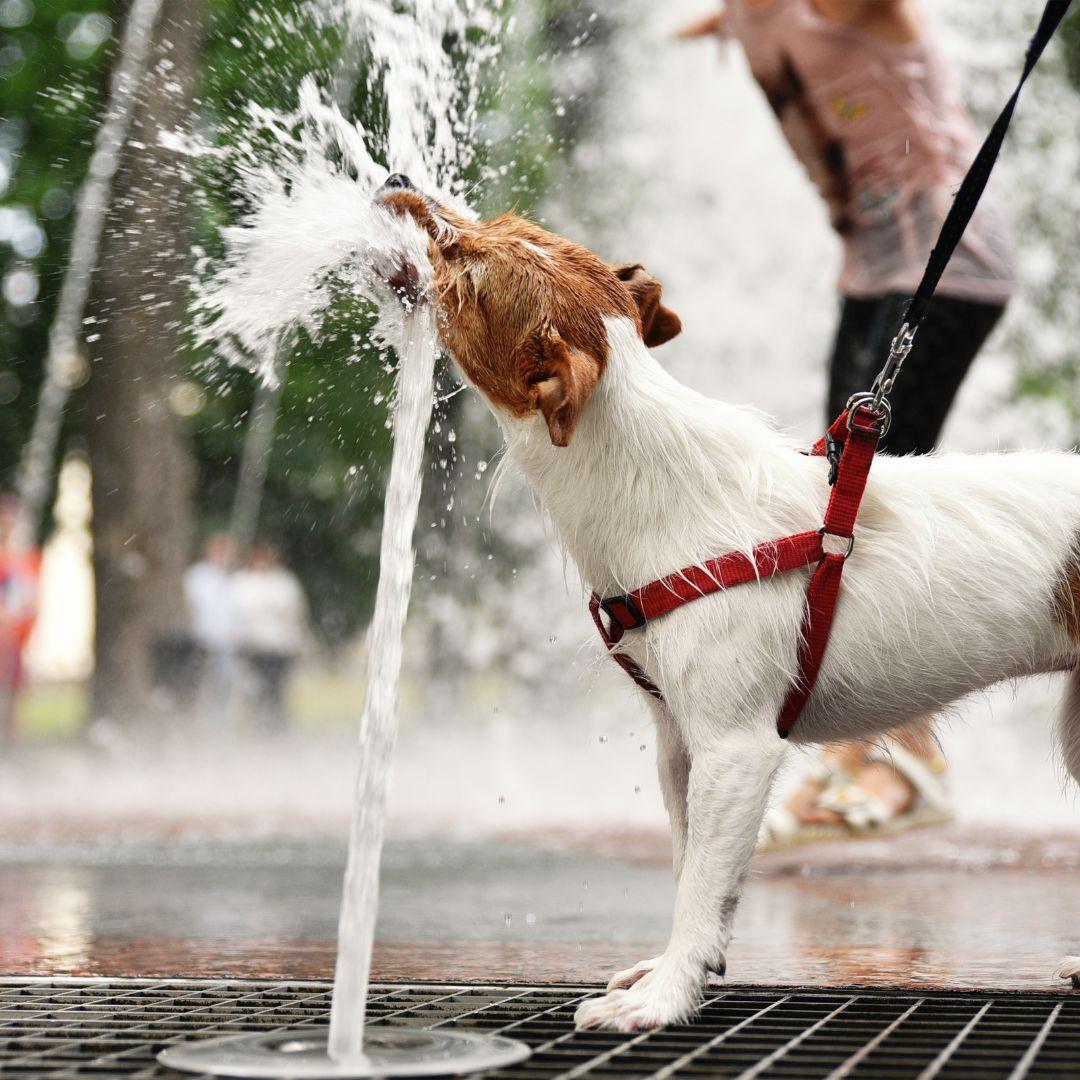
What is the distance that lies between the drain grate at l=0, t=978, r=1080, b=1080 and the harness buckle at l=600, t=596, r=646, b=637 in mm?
767

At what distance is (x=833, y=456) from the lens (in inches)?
133

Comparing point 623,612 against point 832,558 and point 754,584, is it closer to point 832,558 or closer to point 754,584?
point 754,584

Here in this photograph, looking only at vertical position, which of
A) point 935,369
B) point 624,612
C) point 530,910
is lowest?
point 530,910

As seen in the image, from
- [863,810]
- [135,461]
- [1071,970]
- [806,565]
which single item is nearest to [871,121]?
[863,810]

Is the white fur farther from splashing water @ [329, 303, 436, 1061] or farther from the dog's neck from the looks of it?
splashing water @ [329, 303, 436, 1061]

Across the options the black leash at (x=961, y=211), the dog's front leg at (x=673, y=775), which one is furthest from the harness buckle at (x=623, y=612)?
the black leash at (x=961, y=211)

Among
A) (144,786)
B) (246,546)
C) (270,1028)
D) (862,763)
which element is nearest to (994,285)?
(862,763)

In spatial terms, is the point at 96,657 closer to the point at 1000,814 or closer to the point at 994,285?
the point at 1000,814

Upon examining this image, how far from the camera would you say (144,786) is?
11141mm

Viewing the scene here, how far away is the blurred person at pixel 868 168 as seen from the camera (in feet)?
18.9

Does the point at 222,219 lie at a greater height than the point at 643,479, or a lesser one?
greater

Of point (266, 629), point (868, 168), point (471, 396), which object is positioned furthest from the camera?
point (266, 629)

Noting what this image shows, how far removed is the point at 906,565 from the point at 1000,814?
5.82 metres

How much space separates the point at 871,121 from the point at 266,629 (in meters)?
11.3
